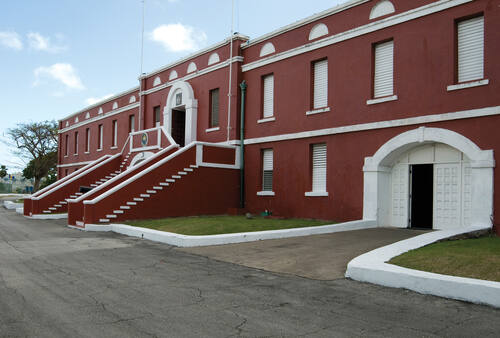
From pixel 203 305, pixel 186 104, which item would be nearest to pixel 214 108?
pixel 186 104

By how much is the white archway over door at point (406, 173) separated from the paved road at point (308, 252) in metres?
1.65

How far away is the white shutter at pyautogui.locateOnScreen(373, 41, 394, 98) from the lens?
15.5 metres

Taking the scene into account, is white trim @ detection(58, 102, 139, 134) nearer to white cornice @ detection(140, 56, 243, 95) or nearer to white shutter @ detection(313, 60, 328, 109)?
white cornice @ detection(140, 56, 243, 95)

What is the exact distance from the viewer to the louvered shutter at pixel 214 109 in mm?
22797

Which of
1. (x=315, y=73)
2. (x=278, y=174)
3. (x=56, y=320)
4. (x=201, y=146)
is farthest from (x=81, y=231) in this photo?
(x=56, y=320)

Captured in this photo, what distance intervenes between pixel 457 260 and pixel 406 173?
750 cm

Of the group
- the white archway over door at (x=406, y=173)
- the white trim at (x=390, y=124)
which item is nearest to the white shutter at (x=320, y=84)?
the white trim at (x=390, y=124)

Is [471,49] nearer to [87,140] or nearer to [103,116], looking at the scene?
[103,116]

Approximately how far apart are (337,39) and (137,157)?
1252 cm

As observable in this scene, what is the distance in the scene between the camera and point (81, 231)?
16.7 metres

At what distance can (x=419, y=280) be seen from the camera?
714 cm

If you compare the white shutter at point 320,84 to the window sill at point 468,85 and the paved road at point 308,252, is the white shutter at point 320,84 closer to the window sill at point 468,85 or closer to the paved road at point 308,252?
the window sill at point 468,85

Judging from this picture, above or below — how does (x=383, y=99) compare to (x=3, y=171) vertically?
above

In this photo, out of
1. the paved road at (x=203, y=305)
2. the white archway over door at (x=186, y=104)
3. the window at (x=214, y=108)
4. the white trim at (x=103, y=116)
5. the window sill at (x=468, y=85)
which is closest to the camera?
the paved road at (x=203, y=305)
